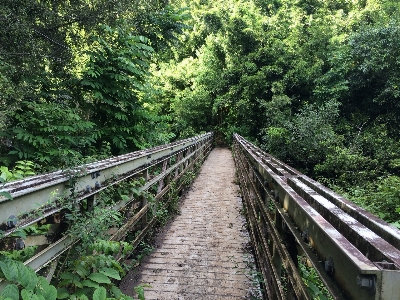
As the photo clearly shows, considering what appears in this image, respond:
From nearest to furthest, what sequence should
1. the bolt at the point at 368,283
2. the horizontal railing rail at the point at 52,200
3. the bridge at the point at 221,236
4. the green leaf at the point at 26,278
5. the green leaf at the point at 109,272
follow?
the bolt at the point at 368,283 < the bridge at the point at 221,236 < the green leaf at the point at 26,278 < the horizontal railing rail at the point at 52,200 < the green leaf at the point at 109,272

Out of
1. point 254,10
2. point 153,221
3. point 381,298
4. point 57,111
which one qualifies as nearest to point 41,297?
point 381,298

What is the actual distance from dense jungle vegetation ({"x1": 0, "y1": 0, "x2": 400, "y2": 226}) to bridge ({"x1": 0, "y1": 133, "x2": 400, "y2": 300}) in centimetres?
46

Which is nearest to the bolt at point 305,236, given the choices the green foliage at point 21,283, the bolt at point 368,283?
the bolt at point 368,283

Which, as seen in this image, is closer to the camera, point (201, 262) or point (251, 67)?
point (201, 262)

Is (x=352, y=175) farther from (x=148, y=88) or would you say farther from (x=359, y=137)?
(x=148, y=88)

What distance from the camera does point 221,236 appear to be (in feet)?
15.1

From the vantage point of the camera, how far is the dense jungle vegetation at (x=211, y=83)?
20.0ft

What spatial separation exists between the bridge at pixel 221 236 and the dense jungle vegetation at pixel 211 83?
0.46 m

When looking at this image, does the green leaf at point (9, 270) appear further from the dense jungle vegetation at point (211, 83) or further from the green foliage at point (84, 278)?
the dense jungle vegetation at point (211, 83)

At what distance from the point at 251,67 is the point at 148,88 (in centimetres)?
1540

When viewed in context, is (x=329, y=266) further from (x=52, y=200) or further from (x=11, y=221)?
(x=52, y=200)

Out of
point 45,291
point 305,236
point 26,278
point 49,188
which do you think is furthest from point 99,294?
point 305,236

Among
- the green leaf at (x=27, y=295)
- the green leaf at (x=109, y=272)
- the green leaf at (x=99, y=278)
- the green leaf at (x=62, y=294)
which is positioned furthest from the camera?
the green leaf at (x=109, y=272)

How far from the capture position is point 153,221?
14.6 ft
